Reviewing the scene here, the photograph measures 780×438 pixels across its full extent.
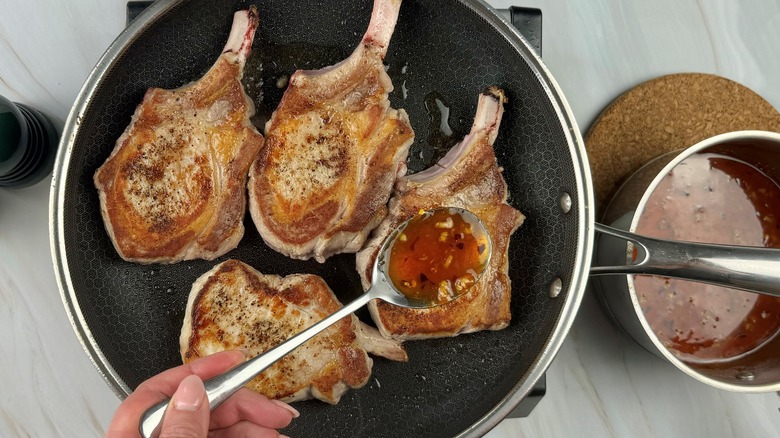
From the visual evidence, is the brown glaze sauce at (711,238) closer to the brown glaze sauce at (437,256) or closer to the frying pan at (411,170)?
the frying pan at (411,170)

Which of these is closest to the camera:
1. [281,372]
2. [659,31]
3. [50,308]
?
[281,372]

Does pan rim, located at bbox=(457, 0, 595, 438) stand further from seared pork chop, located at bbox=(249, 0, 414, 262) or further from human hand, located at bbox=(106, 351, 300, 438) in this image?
human hand, located at bbox=(106, 351, 300, 438)

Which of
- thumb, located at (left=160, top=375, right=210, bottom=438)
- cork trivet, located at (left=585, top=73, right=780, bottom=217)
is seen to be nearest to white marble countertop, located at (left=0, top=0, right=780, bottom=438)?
cork trivet, located at (left=585, top=73, right=780, bottom=217)

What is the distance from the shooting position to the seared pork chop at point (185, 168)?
62.2 inches

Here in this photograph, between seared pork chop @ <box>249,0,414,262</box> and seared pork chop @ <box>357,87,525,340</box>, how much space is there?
0.29ft

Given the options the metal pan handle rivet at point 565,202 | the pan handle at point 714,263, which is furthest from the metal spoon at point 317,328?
the pan handle at point 714,263

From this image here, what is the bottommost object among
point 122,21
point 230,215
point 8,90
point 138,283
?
point 138,283

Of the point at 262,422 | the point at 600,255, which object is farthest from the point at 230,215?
the point at 600,255

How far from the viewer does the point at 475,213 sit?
166 cm

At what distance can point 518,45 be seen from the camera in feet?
5.36

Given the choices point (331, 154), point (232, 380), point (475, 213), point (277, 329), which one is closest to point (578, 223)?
point (475, 213)

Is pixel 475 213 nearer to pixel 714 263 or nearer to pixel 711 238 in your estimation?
pixel 714 263

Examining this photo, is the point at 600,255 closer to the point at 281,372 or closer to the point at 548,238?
the point at 548,238

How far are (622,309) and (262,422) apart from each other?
1.09 m
